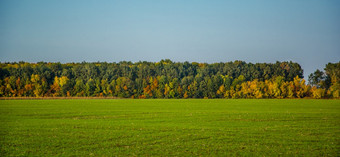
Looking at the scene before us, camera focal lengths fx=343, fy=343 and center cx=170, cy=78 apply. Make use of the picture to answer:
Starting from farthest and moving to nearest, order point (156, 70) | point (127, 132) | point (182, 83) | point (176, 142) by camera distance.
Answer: point (156, 70) < point (182, 83) < point (127, 132) < point (176, 142)

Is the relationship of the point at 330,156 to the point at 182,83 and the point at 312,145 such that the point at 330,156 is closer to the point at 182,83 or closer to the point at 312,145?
the point at 312,145

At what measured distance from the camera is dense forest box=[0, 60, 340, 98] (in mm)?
124625

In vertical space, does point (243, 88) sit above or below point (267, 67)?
below

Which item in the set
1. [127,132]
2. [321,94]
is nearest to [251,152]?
[127,132]

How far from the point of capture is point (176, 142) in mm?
19438

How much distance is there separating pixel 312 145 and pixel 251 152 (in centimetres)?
412

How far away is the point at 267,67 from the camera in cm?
13875

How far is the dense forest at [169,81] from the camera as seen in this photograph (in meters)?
125

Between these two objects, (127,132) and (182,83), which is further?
(182,83)

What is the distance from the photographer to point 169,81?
137625 mm

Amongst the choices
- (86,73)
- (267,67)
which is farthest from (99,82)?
(267,67)

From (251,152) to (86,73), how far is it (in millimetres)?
132522

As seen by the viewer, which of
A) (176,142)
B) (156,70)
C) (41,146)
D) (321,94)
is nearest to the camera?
(41,146)

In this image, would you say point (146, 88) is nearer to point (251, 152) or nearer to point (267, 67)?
point (267, 67)
